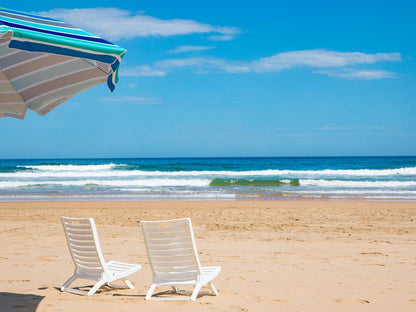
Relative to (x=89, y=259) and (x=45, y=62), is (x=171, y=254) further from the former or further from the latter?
(x=45, y=62)

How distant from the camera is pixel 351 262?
21.6ft

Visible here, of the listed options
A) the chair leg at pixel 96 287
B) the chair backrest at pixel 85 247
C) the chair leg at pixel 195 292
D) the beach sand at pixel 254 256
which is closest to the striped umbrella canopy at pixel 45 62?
the chair backrest at pixel 85 247

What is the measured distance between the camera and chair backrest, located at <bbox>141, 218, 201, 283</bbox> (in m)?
4.61

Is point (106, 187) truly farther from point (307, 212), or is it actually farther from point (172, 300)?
point (172, 300)

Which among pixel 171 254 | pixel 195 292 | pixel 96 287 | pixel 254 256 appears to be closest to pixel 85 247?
pixel 96 287

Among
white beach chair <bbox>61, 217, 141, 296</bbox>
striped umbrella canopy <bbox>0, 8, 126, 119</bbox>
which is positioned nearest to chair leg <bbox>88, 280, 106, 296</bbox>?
white beach chair <bbox>61, 217, 141, 296</bbox>

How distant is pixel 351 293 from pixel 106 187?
1883 centimetres

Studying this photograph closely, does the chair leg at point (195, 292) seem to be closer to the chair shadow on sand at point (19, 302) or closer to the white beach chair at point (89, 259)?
the white beach chair at point (89, 259)

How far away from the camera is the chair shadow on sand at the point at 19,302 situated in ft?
14.7

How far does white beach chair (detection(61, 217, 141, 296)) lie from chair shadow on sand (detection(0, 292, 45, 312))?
0.34 metres

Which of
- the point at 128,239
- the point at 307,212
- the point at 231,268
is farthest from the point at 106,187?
the point at 231,268

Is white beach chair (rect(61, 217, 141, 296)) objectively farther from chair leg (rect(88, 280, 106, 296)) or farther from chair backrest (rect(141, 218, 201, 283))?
chair backrest (rect(141, 218, 201, 283))

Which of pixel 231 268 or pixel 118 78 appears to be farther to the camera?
pixel 231 268

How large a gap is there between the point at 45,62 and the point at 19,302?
2462 mm
